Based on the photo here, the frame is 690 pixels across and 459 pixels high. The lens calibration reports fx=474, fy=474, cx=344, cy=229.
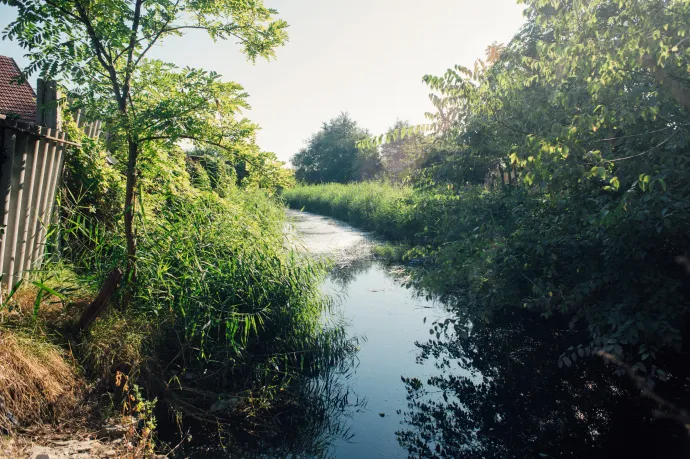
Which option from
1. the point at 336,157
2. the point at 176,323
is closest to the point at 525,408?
the point at 176,323

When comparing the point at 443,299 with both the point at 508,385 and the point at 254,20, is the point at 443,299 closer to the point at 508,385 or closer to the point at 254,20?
the point at 508,385

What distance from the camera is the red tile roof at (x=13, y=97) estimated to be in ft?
52.1

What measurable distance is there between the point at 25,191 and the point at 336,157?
45.4m

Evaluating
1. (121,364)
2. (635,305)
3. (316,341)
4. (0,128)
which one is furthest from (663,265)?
(0,128)

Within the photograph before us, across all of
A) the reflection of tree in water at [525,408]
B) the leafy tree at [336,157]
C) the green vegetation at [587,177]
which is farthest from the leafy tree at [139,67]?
the leafy tree at [336,157]

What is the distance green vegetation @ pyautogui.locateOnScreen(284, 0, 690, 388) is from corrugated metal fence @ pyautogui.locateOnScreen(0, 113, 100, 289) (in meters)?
3.13

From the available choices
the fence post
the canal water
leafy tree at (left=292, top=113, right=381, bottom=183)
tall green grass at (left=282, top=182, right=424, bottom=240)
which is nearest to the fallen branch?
the fence post

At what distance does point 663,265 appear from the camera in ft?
13.7

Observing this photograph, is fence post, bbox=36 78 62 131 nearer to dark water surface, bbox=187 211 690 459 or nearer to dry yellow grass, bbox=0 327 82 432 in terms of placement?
dry yellow grass, bbox=0 327 82 432

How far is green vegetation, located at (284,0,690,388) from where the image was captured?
352 centimetres

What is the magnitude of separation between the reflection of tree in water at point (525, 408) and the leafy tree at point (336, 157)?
1370 inches

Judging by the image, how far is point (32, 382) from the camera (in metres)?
3.33

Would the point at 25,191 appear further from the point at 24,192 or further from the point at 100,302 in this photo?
the point at 100,302

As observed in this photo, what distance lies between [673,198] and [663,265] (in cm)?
86
